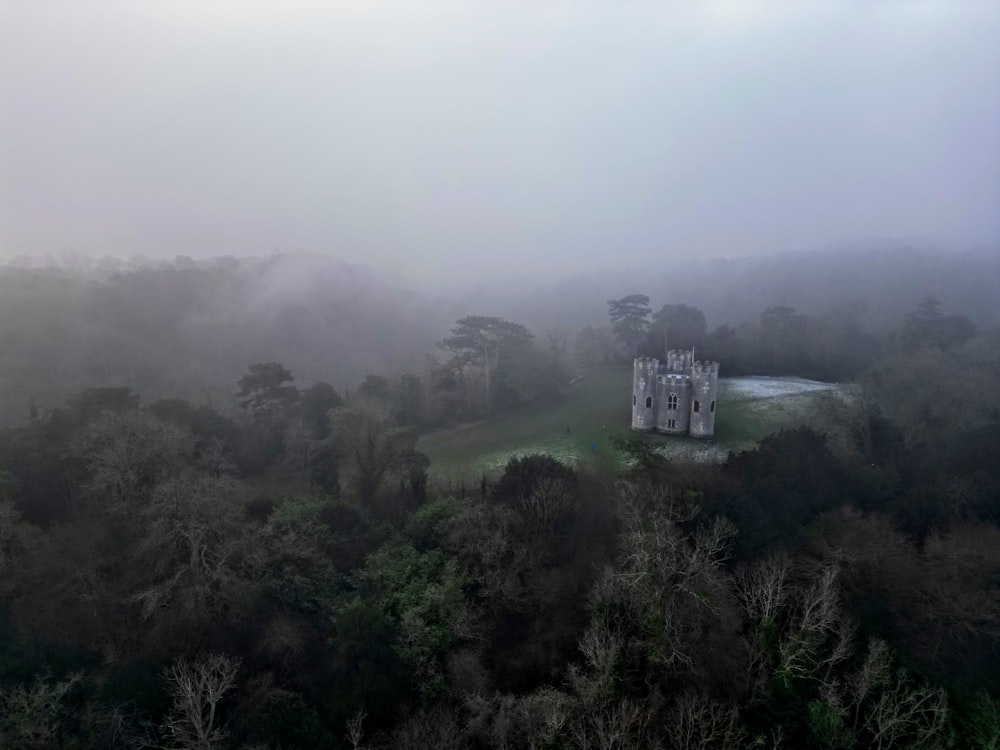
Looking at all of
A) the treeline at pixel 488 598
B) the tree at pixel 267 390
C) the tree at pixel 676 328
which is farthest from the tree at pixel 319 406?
the tree at pixel 676 328

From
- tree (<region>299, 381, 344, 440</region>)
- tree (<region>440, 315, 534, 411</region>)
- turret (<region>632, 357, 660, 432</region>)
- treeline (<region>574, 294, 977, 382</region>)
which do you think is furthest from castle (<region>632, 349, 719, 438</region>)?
tree (<region>299, 381, 344, 440</region>)

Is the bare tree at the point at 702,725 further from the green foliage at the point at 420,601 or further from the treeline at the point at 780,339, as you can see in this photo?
the treeline at the point at 780,339

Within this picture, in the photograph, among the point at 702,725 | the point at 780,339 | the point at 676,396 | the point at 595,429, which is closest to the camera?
the point at 702,725

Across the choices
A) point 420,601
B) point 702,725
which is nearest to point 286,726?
point 420,601

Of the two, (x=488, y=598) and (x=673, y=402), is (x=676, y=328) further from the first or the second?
(x=488, y=598)

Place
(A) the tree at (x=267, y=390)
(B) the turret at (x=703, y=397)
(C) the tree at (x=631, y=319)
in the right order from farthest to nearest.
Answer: (C) the tree at (x=631, y=319) < (A) the tree at (x=267, y=390) < (B) the turret at (x=703, y=397)

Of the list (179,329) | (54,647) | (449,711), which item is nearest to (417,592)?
(449,711)

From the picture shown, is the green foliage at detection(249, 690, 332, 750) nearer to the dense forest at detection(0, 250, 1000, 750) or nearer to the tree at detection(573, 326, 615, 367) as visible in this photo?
the dense forest at detection(0, 250, 1000, 750)
